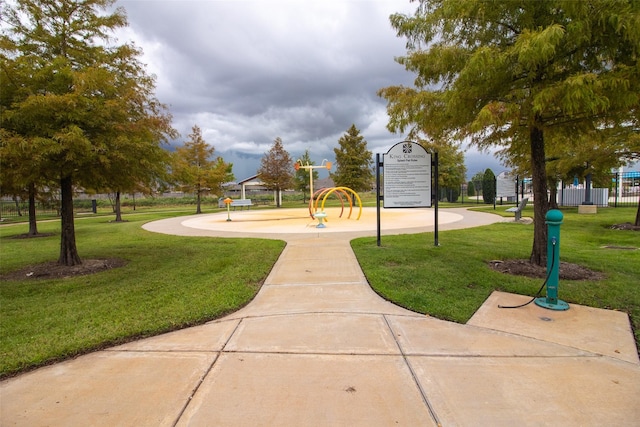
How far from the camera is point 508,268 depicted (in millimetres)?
6898

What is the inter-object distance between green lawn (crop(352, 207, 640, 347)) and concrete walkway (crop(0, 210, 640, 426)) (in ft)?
1.63

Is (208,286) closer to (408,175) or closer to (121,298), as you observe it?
(121,298)

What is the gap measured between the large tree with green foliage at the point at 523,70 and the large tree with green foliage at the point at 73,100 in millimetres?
5041

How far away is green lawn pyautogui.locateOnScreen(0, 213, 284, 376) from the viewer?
3920 mm

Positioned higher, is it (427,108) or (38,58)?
(38,58)

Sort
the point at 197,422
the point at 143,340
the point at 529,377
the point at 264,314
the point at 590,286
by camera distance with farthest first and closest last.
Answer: the point at 590,286, the point at 264,314, the point at 143,340, the point at 529,377, the point at 197,422

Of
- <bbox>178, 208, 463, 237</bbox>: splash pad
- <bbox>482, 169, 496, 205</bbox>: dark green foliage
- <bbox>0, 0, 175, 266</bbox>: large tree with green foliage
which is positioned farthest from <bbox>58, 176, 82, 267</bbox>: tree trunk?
<bbox>482, 169, 496, 205</bbox>: dark green foliage

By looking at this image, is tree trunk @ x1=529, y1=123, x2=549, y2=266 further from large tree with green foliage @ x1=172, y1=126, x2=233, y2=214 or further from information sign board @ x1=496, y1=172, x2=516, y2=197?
large tree with green foliage @ x1=172, y1=126, x2=233, y2=214

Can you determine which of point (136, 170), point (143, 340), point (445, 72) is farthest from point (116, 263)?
point (445, 72)

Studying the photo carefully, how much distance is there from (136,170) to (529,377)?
7.21 meters

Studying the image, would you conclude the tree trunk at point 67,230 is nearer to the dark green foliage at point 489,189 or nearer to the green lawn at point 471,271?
the green lawn at point 471,271

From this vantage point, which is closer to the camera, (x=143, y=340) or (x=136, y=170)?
(x=143, y=340)

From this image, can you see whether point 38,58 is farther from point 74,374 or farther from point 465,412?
point 465,412

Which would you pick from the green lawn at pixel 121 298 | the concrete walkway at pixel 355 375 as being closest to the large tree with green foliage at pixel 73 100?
the green lawn at pixel 121 298
